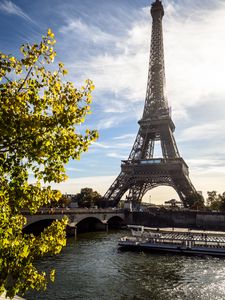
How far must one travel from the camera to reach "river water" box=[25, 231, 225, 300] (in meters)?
23.9

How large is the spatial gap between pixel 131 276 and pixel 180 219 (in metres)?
63.2

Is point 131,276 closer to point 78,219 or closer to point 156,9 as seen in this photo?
point 78,219

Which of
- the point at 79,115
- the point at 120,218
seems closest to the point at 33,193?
the point at 79,115

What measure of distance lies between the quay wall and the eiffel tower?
6.38 meters

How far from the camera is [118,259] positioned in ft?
126

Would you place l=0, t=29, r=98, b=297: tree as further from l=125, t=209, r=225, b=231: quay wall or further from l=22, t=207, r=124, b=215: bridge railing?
l=125, t=209, r=225, b=231: quay wall

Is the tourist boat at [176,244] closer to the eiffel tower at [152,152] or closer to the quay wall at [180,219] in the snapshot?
the quay wall at [180,219]

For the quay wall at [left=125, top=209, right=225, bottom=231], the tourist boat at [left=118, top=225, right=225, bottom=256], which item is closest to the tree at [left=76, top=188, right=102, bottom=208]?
the quay wall at [left=125, top=209, right=225, bottom=231]

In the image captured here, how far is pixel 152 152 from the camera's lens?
4350 inches

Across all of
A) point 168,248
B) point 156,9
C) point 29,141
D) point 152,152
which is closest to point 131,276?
point 168,248

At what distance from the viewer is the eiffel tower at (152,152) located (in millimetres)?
94062

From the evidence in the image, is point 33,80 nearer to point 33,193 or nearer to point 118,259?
point 33,193

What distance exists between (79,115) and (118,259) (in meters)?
33.0

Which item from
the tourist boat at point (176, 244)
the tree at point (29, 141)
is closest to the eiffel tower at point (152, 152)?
the tourist boat at point (176, 244)
